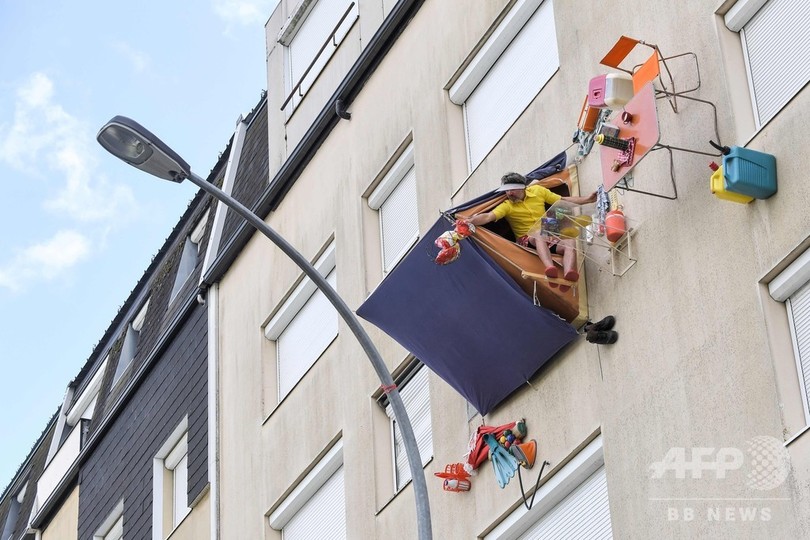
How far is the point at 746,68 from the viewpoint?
1377cm

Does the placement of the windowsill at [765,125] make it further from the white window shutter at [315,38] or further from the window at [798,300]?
the white window shutter at [315,38]

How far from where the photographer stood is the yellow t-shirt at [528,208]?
15.2 metres

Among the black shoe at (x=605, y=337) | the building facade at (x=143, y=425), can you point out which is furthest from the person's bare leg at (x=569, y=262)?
the building facade at (x=143, y=425)

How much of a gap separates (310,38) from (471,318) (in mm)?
9431

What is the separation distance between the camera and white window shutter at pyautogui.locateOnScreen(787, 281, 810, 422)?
39.7 ft

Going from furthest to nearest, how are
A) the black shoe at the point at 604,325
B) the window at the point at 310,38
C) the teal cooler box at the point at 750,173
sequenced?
Answer: the window at the point at 310,38
the black shoe at the point at 604,325
the teal cooler box at the point at 750,173

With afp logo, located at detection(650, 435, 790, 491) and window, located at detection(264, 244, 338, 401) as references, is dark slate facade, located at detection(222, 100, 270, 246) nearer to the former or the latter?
window, located at detection(264, 244, 338, 401)

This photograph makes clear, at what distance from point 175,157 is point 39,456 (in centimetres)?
2239

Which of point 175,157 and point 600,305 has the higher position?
point 175,157

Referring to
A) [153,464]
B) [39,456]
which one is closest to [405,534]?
[153,464]

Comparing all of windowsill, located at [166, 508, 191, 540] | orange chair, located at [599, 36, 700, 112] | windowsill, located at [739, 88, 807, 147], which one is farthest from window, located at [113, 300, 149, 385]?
windowsill, located at [739, 88, 807, 147]

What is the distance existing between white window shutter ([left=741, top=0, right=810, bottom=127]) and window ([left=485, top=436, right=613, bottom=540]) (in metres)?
3.17

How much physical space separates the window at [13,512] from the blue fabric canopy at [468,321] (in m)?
21.7

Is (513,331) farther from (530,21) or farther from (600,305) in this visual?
(530,21)
